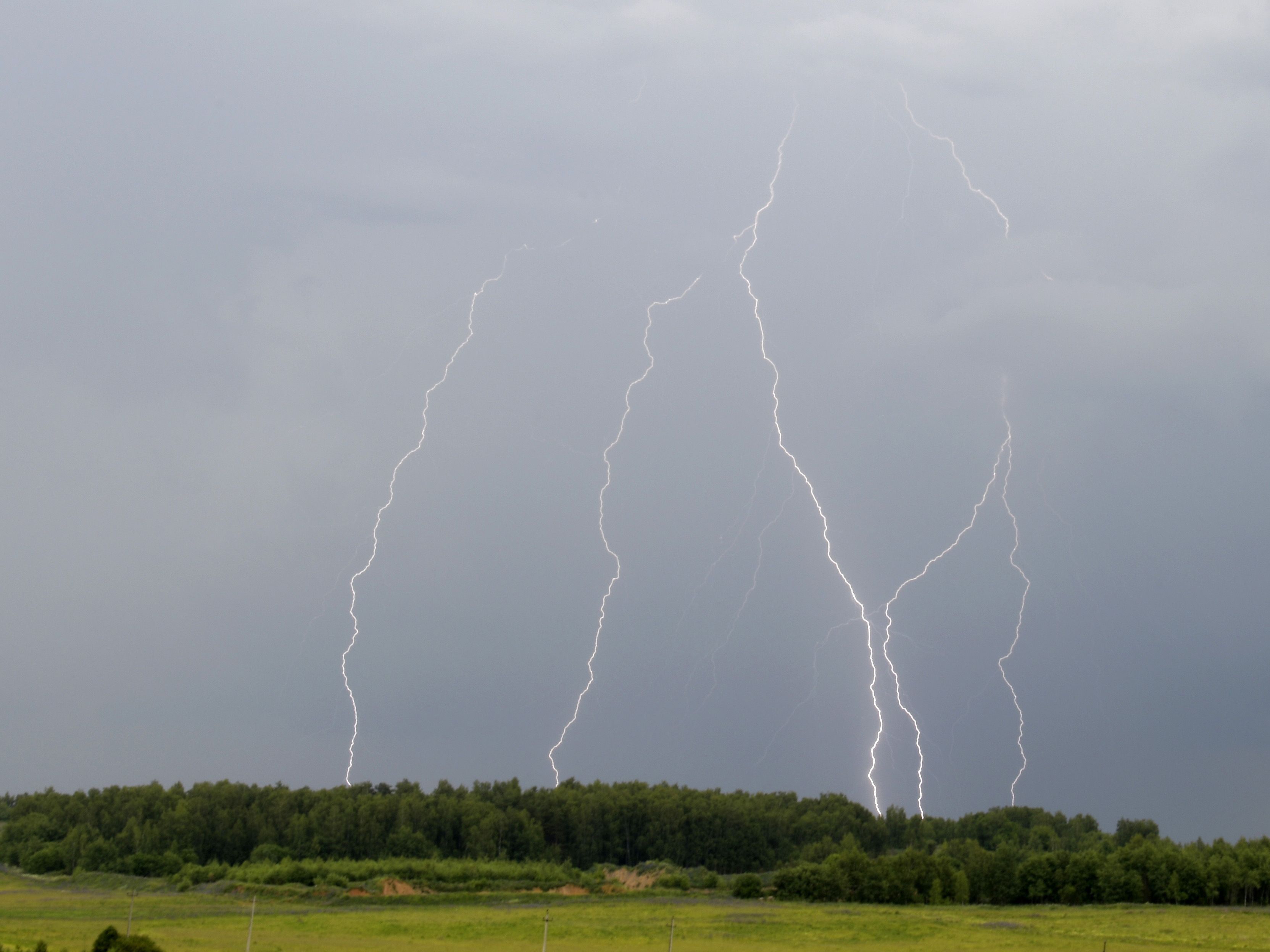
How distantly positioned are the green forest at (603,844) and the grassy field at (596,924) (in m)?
3.27

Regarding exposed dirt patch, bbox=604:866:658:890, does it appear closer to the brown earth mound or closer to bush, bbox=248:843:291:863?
the brown earth mound

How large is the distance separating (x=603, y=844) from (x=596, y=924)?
40036mm

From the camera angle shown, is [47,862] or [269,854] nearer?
[47,862]

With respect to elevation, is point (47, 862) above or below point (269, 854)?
below

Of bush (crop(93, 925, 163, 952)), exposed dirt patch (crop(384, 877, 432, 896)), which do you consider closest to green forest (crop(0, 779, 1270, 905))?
exposed dirt patch (crop(384, 877, 432, 896))

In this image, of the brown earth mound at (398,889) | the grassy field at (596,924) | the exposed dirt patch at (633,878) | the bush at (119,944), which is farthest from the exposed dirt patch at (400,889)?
the bush at (119,944)

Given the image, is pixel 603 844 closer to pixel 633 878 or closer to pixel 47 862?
pixel 633 878

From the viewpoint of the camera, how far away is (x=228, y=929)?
41.9 m

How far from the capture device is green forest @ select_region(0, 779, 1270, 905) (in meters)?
58.3

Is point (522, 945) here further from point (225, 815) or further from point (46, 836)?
point (46, 836)

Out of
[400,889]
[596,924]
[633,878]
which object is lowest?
[633,878]

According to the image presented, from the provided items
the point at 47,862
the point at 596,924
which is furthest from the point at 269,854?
the point at 596,924

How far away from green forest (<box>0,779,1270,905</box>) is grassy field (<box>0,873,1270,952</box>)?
3.27 m

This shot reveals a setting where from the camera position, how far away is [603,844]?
8400 centimetres
